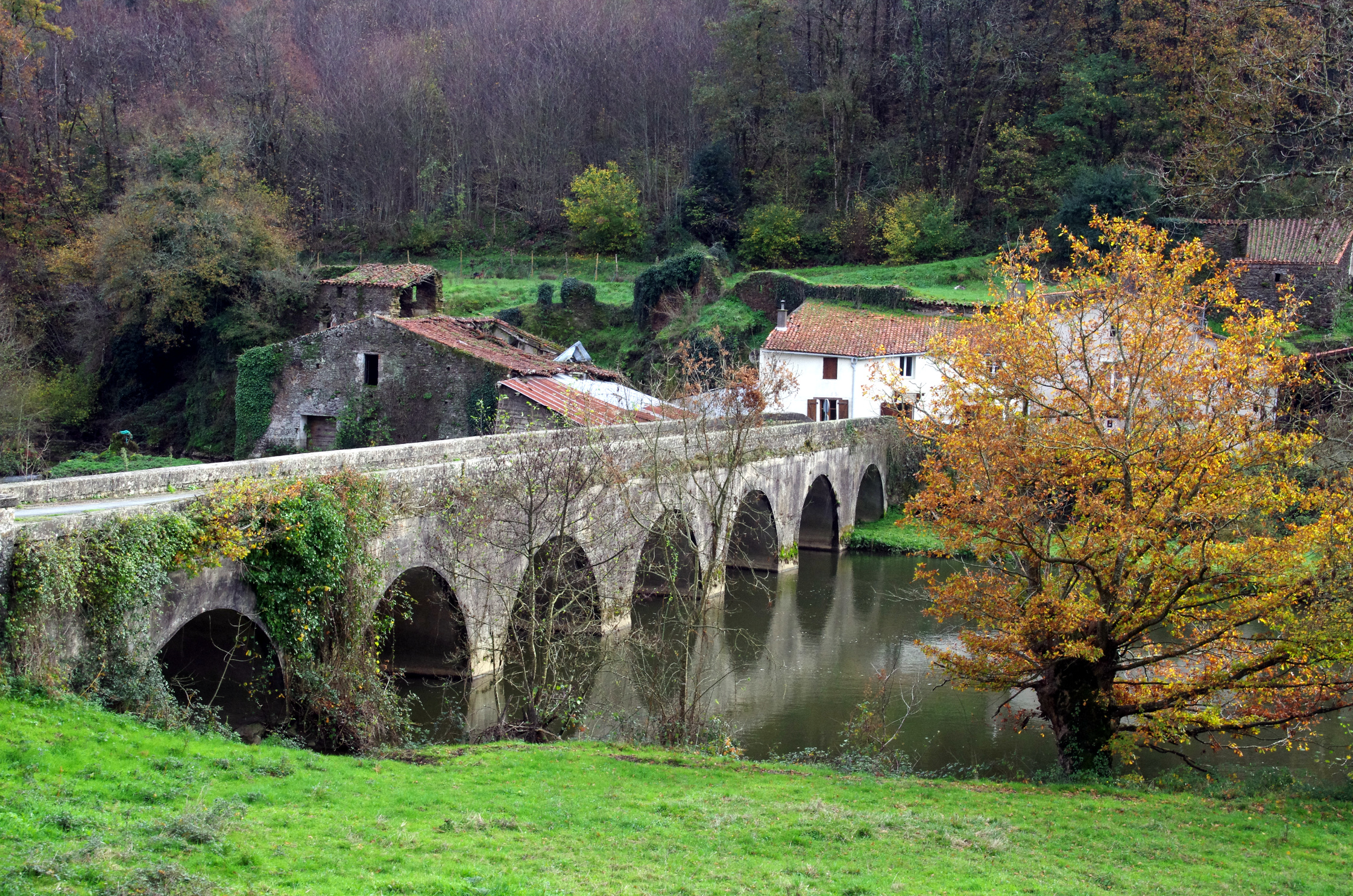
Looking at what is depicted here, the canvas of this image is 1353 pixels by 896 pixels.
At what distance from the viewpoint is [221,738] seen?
11.0 m

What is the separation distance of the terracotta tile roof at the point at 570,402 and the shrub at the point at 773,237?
89.0 feet

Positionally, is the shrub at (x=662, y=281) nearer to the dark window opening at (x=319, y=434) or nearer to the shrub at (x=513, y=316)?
the shrub at (x=513, y=316)

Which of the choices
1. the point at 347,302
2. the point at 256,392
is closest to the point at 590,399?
the point at 256,392

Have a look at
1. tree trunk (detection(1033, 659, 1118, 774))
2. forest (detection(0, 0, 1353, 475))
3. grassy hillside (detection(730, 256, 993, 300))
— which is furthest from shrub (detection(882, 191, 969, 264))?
tree trunk (detection(1033, 659, 1118, 774))

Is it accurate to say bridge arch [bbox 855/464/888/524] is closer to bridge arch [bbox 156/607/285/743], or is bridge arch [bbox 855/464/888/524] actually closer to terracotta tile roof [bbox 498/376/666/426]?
terracotta tile roof [bbox 498/376/666/426]

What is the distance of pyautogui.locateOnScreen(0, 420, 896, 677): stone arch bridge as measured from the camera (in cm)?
1195

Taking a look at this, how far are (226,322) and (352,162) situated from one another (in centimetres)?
2685

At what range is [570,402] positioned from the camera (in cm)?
2536

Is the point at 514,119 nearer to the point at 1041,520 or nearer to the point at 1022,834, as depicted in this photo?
the point at 1041,520

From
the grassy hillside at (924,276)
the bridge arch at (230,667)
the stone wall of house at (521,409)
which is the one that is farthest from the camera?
the grassy hillside at (924,276)

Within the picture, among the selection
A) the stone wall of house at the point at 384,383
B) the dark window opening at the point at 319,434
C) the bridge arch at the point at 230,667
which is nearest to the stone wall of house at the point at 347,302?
the stone wall of house at the point at 384,383

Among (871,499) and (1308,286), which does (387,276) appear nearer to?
(871,499)

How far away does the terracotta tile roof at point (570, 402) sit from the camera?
80.6ft

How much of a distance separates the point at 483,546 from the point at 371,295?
22212mm
